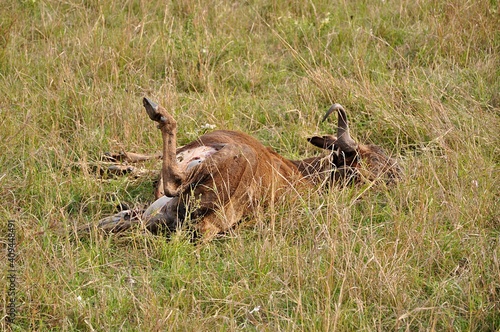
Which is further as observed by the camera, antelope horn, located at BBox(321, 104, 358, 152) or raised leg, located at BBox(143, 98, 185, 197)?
antelope horn, located at BBox(321, 104, 358, 152)

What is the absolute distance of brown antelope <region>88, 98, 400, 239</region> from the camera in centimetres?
516

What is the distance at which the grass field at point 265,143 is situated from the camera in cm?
431

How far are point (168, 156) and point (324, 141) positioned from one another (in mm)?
1556

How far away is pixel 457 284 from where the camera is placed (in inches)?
178

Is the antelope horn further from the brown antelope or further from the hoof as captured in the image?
the hoof

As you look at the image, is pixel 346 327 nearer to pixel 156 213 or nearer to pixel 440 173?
pixel 156 213

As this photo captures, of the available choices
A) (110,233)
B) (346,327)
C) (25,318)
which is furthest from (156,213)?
(346,327)

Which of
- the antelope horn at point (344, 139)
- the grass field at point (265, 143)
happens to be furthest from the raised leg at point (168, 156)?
the antelope horn at point (344, 139)

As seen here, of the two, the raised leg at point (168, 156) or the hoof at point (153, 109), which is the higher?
the hoof at point (153, 109)

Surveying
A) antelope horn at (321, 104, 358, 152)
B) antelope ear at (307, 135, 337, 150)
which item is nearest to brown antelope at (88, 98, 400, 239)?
antelope horn at (321, 104, 358, 152)

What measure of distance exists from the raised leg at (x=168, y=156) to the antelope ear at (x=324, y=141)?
1446 mm

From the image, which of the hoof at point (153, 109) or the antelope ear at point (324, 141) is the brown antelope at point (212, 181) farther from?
the antelope ear at point (324, 141)

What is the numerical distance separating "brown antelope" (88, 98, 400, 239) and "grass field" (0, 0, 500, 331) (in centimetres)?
15

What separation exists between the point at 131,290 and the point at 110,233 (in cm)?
68
